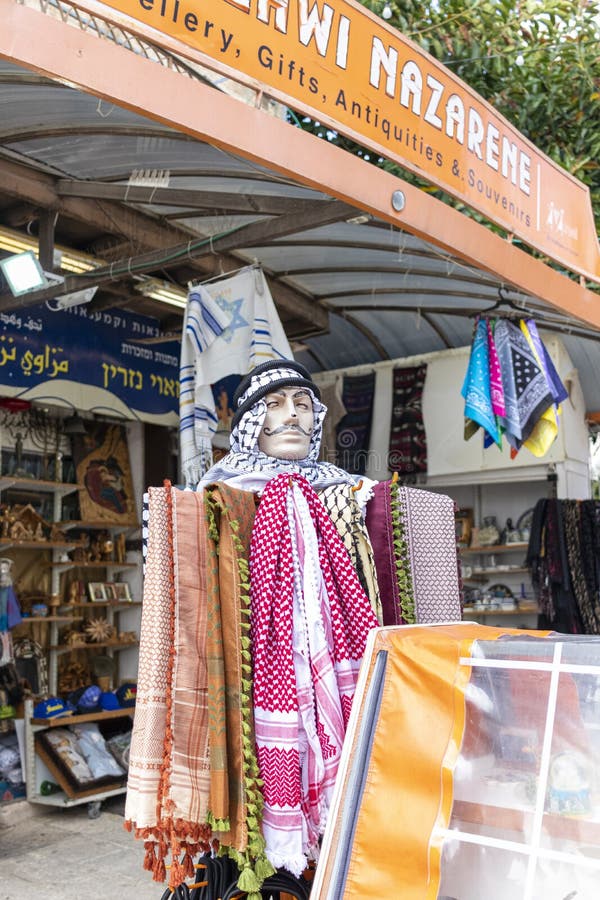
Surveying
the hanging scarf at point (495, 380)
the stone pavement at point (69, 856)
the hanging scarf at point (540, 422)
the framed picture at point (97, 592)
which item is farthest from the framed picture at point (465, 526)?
the stone pavement at point (69, 856)

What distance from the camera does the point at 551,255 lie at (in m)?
3.52

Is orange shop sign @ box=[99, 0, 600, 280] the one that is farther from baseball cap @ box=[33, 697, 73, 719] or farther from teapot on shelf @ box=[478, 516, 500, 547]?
baseball cap @ box=[33, 697, 73, 719]

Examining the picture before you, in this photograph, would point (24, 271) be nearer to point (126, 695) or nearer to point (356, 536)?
point (356, 536)

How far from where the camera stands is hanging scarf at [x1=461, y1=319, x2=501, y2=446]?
450 cm

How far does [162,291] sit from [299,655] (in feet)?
11.9

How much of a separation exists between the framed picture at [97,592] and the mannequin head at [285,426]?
421cm

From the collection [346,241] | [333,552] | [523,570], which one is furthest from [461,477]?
[333,552]

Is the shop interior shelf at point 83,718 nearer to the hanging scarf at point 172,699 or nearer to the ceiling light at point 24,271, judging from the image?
the ceiling light at point 24,271

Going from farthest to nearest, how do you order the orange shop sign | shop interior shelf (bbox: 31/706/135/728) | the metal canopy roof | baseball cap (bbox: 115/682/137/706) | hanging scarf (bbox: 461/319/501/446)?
baseball cap (bbox: 115/682/137/706) < shop interior shelf (bbox: 31/706/135/728) < hanging scarf (bbox: 461/319/501/446) < the metal canopy roof < the orange shop sign

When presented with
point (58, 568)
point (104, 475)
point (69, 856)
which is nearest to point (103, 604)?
point (58, 568)

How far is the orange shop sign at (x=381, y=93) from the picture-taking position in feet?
6.77

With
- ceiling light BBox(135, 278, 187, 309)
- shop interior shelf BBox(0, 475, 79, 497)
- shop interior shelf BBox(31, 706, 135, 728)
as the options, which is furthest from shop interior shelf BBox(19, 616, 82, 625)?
ceiling light BBox(135, 278, 187, 309)

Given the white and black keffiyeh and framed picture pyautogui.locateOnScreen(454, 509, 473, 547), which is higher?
the white and black keffiyeh

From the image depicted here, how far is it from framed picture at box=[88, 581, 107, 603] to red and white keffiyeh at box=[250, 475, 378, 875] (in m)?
4.50
